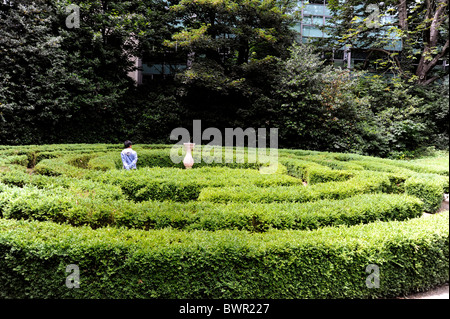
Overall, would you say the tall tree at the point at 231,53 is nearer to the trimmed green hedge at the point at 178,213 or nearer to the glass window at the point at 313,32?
the glass window at the point at 313,32

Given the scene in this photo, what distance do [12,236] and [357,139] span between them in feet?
41.9

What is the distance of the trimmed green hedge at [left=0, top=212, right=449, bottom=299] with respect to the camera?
2.55m

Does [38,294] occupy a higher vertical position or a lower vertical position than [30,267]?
lower

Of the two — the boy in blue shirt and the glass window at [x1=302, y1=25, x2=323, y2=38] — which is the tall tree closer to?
the glass window at [x1=302, y1=25, x2=323, y2=38]

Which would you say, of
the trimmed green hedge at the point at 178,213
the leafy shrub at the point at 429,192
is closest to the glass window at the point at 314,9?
the leafy shrub at the point at 429,192

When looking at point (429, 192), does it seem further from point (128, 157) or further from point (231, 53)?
point (231, 53)

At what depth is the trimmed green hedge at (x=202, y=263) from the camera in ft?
8.36

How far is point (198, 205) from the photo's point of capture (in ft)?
12.6

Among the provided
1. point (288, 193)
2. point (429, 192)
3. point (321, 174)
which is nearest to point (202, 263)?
point (288, 193)

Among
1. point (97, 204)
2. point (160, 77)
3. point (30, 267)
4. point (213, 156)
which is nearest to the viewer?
point (30, 267)

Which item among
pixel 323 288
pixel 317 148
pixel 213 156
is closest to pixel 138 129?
pixel 213 156

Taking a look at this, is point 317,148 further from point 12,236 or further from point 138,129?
point 12,236

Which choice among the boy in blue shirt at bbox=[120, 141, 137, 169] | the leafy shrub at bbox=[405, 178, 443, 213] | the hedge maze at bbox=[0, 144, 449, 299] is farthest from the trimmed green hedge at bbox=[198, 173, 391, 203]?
the boy in blue shirt at bbox=[120, 141, 137, 169]

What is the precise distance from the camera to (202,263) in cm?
254
